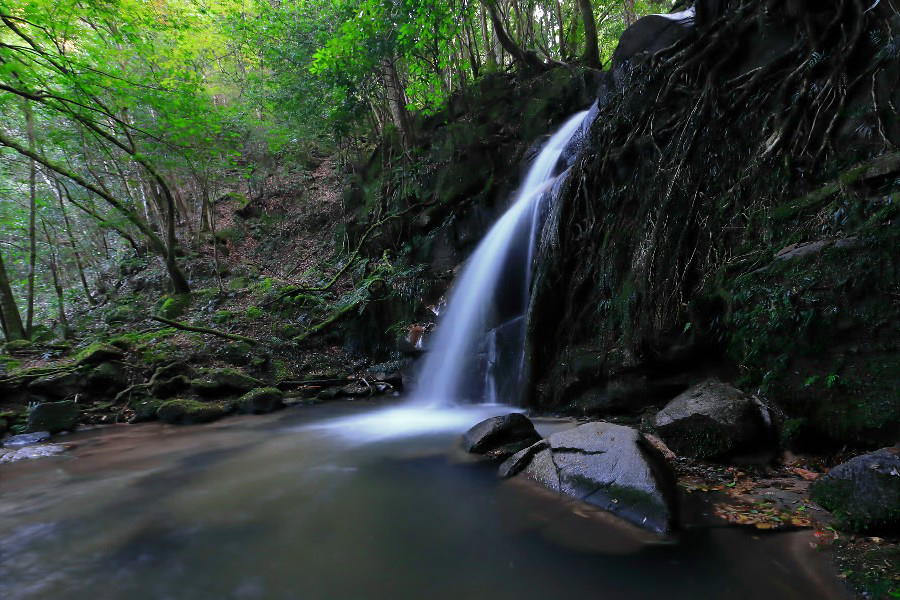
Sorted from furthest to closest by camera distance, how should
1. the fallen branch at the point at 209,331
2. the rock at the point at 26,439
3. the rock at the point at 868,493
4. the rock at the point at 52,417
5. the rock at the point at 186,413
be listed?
the fallen branch at the point at 209,331, the rock at the point at 186,413, the rock at the point at 52,417, the rock at the point at 26,439, the rock at the point at 868,493

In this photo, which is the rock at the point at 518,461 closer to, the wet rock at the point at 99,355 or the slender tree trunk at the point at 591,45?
the wet rock at the point at 99,355

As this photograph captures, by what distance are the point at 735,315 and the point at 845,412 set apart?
1194mm

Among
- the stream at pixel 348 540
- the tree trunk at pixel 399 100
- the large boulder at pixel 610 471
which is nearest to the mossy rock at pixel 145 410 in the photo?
the stream at pixel 348 540

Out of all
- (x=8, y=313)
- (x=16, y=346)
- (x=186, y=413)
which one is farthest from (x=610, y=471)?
(x=8, y=313)

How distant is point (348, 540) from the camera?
3.38m

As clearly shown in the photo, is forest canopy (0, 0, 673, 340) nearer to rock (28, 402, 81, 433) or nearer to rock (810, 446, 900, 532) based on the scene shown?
rock (28, 402, 81, 433)

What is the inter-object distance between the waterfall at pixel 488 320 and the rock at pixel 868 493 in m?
4.55

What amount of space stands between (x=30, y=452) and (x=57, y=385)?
2.70m

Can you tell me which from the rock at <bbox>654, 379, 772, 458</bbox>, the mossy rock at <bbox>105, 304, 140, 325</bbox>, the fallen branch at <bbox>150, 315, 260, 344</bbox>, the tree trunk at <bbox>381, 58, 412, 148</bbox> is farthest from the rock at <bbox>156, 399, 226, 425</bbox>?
the tree trunk at <bbox>381, 58, 412, 148</bbox>

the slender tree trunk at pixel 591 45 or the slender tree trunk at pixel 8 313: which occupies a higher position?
the slender tree trunk at pixel 591 45

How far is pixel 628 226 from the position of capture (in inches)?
237

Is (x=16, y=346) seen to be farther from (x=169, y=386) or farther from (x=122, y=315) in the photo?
(x=169, y=386)

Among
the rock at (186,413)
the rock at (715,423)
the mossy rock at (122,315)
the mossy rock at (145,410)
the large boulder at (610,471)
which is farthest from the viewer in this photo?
the mossy rock at (122,315)

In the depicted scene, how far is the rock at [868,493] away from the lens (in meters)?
2.49
